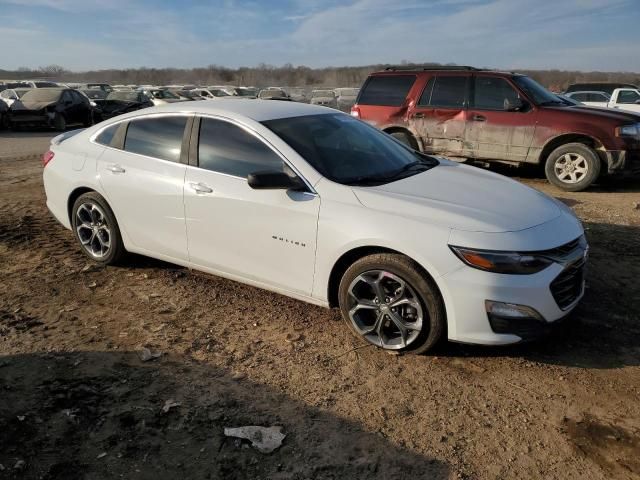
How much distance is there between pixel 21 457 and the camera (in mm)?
2580

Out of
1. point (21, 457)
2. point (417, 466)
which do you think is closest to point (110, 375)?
point (21, 457)

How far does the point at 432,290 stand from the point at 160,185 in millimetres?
2385

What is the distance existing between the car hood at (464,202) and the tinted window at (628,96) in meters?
17.4

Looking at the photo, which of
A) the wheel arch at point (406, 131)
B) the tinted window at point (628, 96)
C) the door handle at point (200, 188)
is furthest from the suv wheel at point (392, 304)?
the tinted window at point (628, 96)

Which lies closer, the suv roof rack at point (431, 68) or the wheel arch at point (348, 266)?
the wheel arch at point (348, 266)

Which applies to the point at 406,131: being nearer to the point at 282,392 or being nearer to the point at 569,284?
the point at 569,284

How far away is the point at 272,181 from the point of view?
Result: 363 cm

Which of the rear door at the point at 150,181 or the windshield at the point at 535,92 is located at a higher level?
the windshield at the point at 535,92

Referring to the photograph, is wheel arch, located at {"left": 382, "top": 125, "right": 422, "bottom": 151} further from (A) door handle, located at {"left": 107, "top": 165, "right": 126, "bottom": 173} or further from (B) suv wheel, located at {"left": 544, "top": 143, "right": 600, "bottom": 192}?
(A) door handle, located at {"left": 107, "top": 165, "right": 126, "bottom": 173}

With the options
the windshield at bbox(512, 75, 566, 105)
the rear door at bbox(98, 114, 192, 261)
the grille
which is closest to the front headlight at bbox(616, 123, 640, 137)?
the windshield at bbox(512, 75, 566, 105)

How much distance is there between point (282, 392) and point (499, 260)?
152 cm

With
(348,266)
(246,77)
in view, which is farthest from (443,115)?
(246,77)

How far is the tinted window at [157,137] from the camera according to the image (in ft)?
14.3

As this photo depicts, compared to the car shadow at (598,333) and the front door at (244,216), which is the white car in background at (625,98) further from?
the front door at (244,216)
